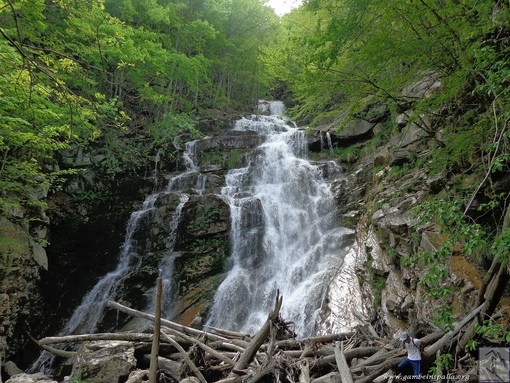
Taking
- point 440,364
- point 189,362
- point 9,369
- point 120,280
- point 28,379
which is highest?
point 120,280

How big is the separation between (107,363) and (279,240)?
850 cm

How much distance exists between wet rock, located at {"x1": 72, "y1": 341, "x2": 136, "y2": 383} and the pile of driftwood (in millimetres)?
240

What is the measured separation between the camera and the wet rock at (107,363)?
4922mm

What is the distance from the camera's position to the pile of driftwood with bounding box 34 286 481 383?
4.00m

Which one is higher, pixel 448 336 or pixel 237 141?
pixel 237 141

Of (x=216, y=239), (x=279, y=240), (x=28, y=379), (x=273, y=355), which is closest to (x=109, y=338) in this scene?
(x=28, y=379)

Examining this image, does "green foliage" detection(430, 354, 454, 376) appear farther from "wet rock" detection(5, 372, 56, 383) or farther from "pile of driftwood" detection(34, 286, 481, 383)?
"wet rock" detection(5, 372, 56, 383)

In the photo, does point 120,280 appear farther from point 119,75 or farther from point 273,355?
point 119,75

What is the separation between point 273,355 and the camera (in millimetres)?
4434

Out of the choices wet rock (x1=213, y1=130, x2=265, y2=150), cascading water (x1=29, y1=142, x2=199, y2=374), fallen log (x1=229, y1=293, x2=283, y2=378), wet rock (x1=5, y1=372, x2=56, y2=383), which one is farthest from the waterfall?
fallen log (x1=229, y1=293, x2=283, y2=378)

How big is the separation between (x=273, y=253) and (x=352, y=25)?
9.21m

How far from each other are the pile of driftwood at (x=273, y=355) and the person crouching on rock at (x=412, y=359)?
118mm

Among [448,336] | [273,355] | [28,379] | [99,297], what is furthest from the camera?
[99,297]

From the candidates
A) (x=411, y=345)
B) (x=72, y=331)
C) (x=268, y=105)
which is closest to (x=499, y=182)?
(x=411, y=345)
